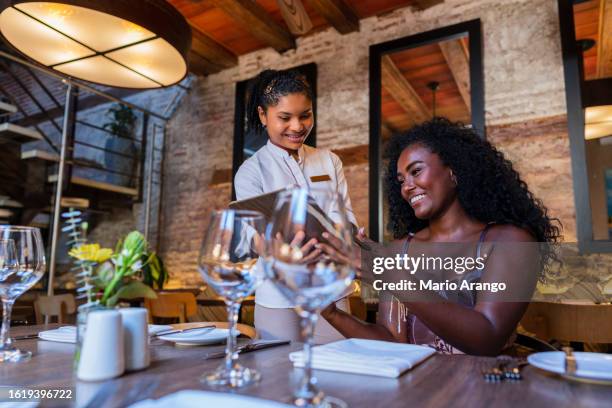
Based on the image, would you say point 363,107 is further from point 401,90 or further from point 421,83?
point 421,83

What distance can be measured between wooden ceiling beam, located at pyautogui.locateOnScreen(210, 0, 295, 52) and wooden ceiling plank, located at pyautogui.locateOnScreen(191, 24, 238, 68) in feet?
1.55

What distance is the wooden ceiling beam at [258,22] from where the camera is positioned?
13.8 ft

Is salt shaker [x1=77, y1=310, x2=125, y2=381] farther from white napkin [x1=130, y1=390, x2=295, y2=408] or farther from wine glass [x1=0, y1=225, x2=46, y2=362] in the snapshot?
wine glass [x1=0, y1=225, x2=46, y2=362]

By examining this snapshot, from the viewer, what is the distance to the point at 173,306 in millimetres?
3359

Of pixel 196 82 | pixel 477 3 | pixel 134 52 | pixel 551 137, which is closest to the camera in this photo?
pixel 134 52

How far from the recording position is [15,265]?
35.2 inches

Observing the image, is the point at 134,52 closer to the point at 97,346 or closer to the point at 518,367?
the point at 97,346

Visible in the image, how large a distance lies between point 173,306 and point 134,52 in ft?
6.25

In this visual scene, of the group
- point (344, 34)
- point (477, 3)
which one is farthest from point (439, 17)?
point (344, 34)

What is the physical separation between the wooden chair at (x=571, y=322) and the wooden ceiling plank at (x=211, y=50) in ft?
14.0

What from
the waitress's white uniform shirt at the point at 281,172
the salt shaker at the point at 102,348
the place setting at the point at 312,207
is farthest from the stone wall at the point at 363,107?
the salt shaker at the point at 102,348

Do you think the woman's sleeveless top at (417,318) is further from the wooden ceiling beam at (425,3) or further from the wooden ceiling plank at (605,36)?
the wooden ceiling beam at (425,3)

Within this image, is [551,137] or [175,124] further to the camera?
[175,124]

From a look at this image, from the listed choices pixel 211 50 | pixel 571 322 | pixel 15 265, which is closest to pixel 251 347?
pixel 15 265
